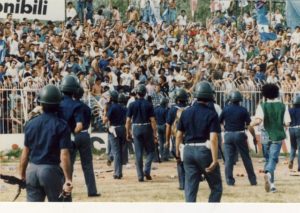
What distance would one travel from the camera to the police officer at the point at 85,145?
9.93m

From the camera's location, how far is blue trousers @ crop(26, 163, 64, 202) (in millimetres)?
7379

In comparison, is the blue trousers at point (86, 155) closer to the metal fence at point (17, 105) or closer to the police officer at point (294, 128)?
the metal fence at point (17, 105)

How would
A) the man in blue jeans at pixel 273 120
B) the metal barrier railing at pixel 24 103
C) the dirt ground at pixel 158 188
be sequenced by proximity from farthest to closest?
the metal barrier railing at pixel 24 103, the man in blue jeans at pixel 273 120, the dirt ground at pixel 158 188

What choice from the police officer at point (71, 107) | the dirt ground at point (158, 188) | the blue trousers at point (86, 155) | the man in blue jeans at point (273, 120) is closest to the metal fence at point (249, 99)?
the dirt ground at point (158, 188)

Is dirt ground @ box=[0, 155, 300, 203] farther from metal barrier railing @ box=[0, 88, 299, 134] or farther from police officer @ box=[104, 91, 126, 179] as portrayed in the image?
metal barrier railing @ box=[0, 88, 299, 134]

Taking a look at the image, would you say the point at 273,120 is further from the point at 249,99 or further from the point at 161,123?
the point at 161,123

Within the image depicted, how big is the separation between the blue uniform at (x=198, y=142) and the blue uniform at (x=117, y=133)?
386 cm

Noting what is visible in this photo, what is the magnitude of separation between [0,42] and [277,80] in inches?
220

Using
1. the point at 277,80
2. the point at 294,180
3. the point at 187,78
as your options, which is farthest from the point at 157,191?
the point at 277,80

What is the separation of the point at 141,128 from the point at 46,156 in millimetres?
4760

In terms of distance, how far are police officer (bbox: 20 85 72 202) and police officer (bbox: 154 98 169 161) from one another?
6.83 metres

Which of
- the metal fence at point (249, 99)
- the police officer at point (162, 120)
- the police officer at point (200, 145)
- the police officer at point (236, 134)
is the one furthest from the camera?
the police officer at point (162, 120)

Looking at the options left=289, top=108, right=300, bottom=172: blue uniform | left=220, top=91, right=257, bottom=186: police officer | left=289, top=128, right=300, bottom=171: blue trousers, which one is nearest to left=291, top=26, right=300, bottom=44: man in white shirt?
left=289, top=108, right=300, bottom=172: blue uniform
